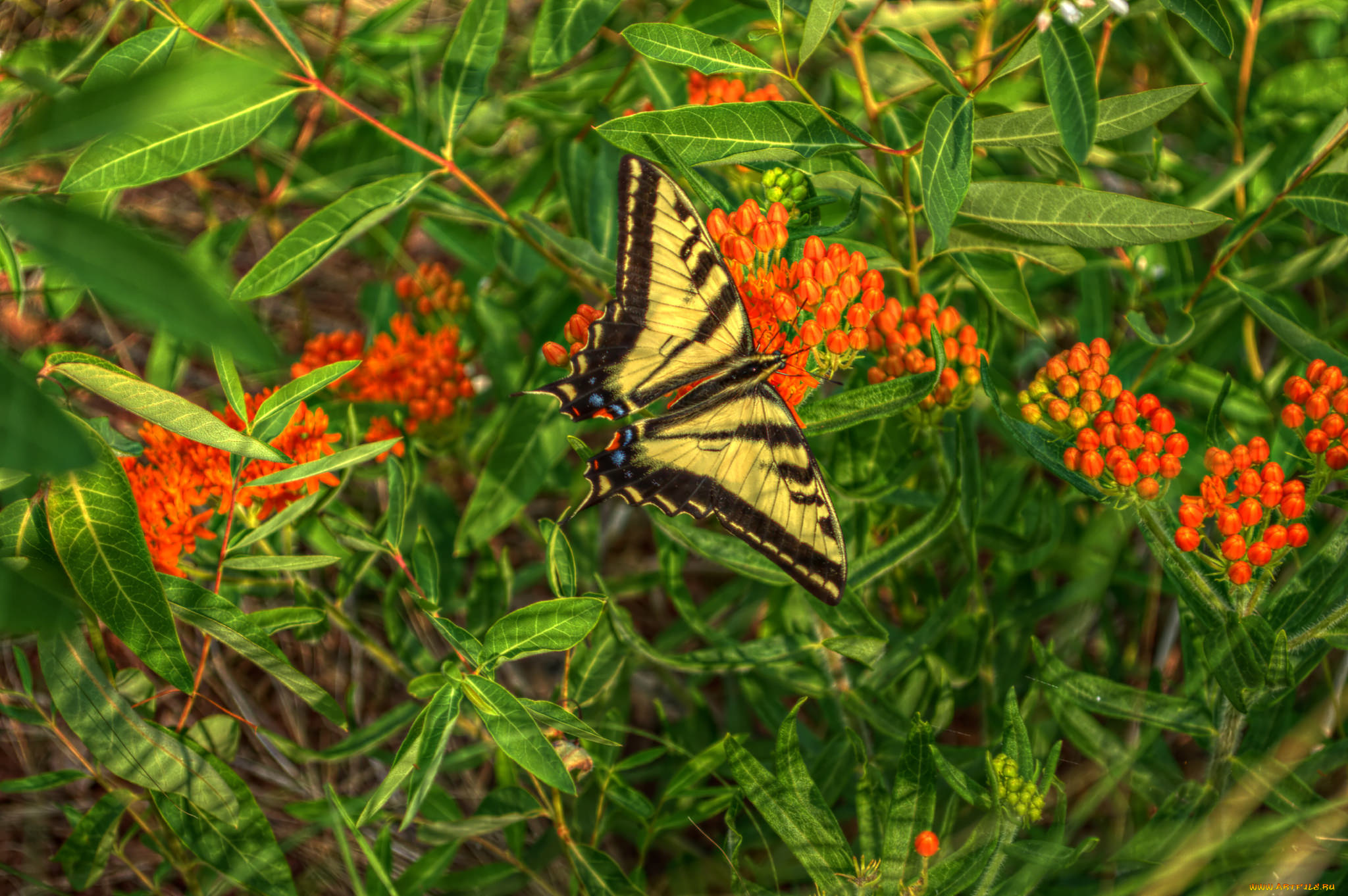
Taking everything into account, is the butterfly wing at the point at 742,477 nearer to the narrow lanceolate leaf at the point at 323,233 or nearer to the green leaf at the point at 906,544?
the green leaf at the point at 906,544

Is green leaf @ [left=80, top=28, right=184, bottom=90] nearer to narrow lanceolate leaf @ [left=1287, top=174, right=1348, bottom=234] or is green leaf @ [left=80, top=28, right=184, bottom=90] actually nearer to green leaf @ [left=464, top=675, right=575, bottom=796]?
green leaf @ [left=464, top=675, right=575, bottom=796]

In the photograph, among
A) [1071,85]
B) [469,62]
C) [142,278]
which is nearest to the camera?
[142,278]

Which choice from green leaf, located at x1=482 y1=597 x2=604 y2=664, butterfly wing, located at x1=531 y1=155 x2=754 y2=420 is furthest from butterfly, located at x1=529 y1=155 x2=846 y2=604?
green leaf, located at x1=482 y1=597 x2=604 y2=664

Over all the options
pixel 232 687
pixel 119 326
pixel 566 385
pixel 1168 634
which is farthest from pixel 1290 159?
pixel 119 326

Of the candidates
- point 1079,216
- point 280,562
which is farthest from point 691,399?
point 280,562

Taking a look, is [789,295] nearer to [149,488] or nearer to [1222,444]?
[1222,444]

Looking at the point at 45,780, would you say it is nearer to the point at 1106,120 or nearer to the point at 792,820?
the point at 792,820

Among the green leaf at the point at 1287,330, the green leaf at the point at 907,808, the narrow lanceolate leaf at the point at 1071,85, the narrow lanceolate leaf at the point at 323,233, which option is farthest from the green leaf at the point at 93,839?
the green leaf at the point at 1287,330
